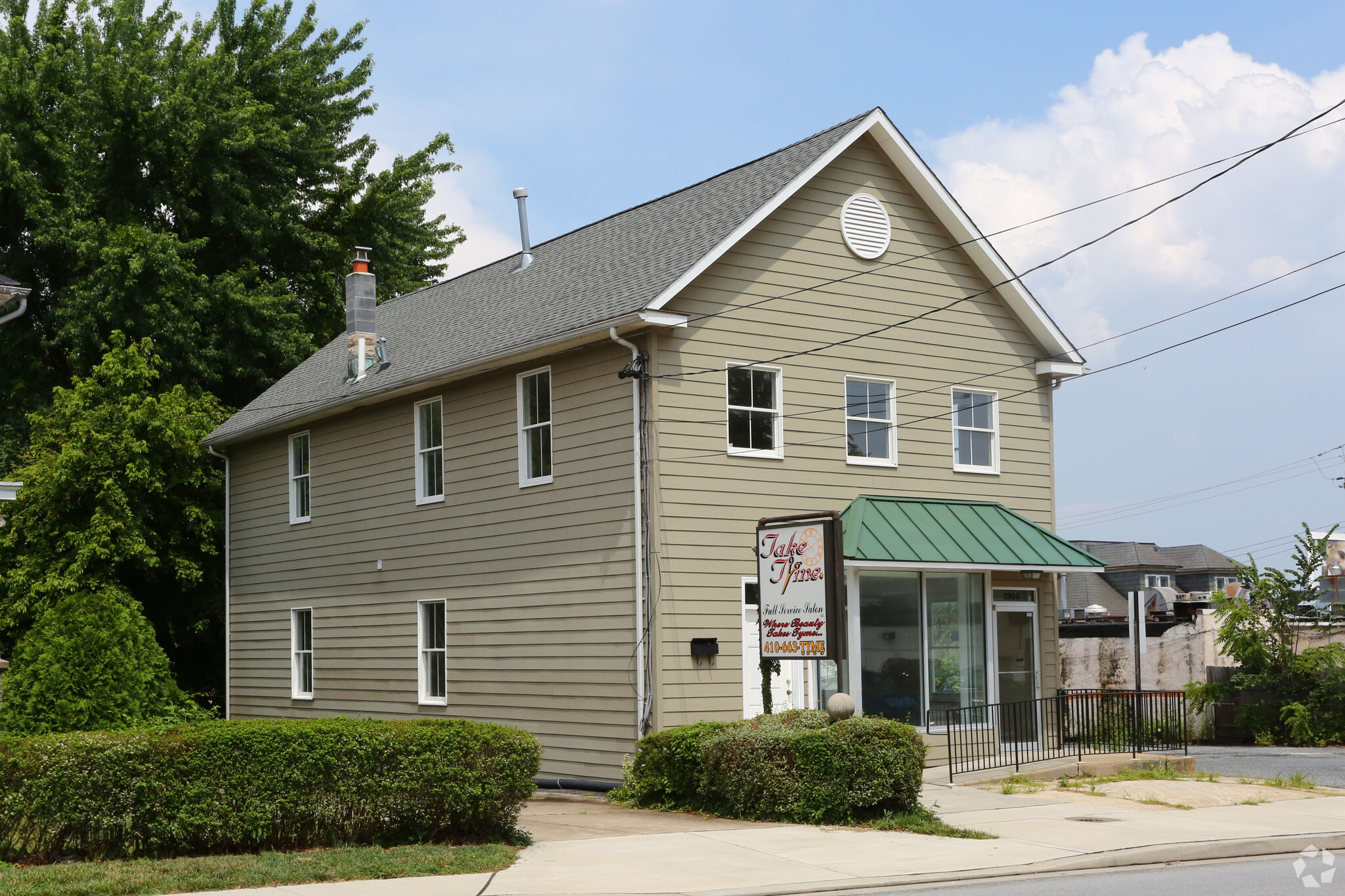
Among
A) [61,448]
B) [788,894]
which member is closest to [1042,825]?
[788,894]

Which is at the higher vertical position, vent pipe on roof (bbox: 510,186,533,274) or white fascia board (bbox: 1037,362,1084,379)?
vent pipe on roof (bbox: 510,186,533,274)

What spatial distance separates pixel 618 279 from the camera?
20609mm

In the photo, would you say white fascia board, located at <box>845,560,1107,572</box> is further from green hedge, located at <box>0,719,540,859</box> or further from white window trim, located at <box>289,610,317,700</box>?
white window trim, located at <box>289,610,317,700</box>

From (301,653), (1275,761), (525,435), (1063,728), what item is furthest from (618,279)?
(1275,761)

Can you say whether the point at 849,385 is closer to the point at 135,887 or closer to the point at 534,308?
the point at 534,308

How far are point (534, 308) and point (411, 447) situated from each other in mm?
3256

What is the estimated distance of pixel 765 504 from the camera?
755 inches

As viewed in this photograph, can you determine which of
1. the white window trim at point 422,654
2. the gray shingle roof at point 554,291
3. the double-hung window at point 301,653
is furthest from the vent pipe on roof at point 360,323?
the white window trim at point 422,654

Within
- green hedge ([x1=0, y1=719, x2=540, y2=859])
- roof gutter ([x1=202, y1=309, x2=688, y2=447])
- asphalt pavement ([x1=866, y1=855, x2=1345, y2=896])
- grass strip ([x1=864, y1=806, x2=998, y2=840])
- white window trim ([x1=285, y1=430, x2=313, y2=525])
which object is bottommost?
grass strip ([x1=864, y1=806, x2=998, y2=840])

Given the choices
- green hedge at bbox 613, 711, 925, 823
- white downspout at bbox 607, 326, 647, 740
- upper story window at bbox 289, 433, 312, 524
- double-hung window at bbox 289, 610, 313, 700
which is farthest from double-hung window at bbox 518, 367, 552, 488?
double-hung window at bbox 289, 610, 313, 700

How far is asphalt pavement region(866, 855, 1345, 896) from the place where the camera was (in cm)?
1027

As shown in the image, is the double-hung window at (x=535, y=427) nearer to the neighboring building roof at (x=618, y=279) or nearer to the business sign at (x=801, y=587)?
the neighboring building roof at (x=618, y=279)

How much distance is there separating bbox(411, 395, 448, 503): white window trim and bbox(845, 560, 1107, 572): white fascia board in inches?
281

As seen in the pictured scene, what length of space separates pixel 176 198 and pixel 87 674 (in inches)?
561
